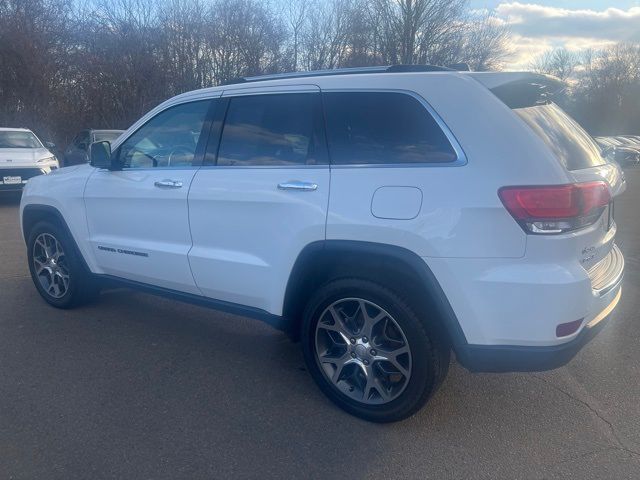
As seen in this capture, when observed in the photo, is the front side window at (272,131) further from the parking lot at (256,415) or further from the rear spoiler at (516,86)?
the parking lot at (256,415)

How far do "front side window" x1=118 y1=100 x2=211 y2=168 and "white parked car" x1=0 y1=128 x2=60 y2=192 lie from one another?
8.11m

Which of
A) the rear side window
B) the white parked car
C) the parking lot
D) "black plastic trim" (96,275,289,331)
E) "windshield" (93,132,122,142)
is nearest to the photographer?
the parking lot

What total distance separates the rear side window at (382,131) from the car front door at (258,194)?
11cm

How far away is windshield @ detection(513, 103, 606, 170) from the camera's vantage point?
309cm

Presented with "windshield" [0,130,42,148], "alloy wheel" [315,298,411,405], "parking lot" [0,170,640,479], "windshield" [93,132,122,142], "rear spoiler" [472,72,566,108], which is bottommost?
"parking lot" [0,170,640,479]

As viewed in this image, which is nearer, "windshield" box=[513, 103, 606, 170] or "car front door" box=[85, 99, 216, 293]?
"windshield" box=[513, 103, 606, 170]

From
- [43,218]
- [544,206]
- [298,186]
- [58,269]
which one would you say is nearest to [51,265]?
[58,269]

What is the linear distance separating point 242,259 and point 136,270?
46.4 inches

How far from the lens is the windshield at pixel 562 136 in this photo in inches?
122

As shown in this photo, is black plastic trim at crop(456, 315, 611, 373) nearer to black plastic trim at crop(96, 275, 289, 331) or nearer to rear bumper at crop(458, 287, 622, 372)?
rear bumper at crop(458, 287, 622, 372)

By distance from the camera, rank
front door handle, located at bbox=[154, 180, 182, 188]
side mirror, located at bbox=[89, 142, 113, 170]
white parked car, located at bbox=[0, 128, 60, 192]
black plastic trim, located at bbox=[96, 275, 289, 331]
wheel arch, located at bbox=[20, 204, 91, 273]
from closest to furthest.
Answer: black plastic trim, located at bbox=[96, 275, 289, 331] → front door handle, located at bbox=[154, 180, 182, 188] → side mirror, located at bbox=[89, 142, 113, 170] → wheel arch, located at bbox=[20, 204, 91, 273] → white parked car, located at bbox=[0, 128, 60, 192]

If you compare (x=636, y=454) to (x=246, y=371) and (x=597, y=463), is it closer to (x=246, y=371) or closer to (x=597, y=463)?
(x=597, y=463)

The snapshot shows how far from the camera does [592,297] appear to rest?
9.82 ft

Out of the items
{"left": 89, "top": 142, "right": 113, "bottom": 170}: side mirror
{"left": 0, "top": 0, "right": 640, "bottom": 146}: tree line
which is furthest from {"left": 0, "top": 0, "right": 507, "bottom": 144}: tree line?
{"left": 89, "top": 142, "right": 113, "bottom": 170}: side mirror
